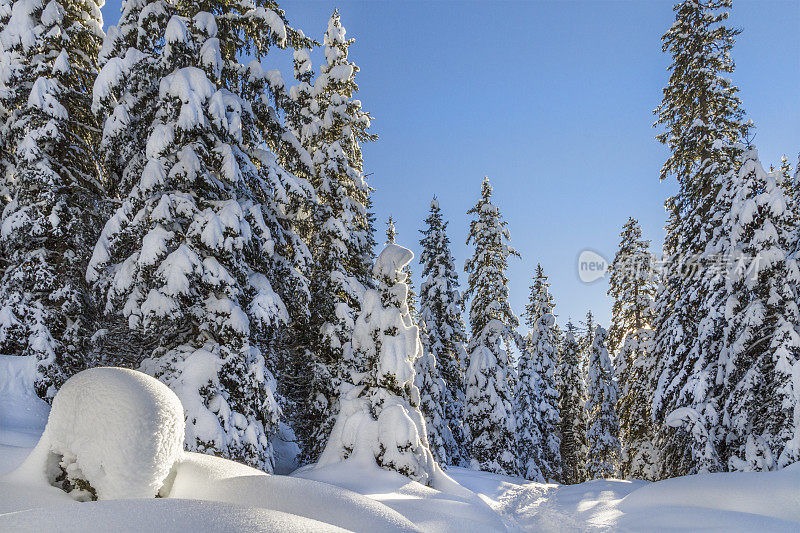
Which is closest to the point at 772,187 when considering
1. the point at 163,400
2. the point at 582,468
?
the point at 163,400

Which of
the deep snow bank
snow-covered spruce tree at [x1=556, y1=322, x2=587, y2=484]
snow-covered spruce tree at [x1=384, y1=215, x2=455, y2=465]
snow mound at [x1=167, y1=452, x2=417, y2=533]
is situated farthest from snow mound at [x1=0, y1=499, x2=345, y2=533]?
snow-covered spruce tree at [x1=556, y1=322, x2=587, y2=484]

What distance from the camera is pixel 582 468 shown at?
34562mm

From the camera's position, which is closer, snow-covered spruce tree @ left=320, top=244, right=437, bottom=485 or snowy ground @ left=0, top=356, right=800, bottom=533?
snowy ground @ left=0, top=356, right=800, bottom=533

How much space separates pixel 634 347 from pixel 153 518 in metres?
20.4

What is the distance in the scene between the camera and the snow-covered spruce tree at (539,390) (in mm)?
22938

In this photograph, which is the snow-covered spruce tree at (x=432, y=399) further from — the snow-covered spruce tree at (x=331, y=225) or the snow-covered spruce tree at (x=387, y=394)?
the snow-covered spruce tree at (x=387, y=394)

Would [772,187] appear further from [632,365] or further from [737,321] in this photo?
[632,365]

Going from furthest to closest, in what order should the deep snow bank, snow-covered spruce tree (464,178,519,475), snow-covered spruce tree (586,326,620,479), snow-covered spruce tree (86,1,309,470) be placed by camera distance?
1. snow-covered spruce tree (586,326,620,479)
2. snow-covered spruce tree (464,178,519,475)
3. the deep snow bank
4. snow-covered spruce tree (86,1,309,470)

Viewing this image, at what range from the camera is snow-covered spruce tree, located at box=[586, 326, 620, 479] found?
81.5 feet

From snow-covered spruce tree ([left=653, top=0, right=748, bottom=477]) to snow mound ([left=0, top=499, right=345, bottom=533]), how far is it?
12864 millimetres

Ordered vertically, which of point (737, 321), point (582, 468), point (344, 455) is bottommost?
point (582, 468)

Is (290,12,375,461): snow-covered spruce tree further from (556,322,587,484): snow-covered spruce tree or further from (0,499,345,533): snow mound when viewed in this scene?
(556,322,587,484): snow-covered spruce tree

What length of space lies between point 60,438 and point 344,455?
705 cm

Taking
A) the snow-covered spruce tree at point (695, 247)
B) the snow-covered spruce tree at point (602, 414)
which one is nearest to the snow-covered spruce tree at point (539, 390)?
the snow-covered spruce tree at point (602, 414)
